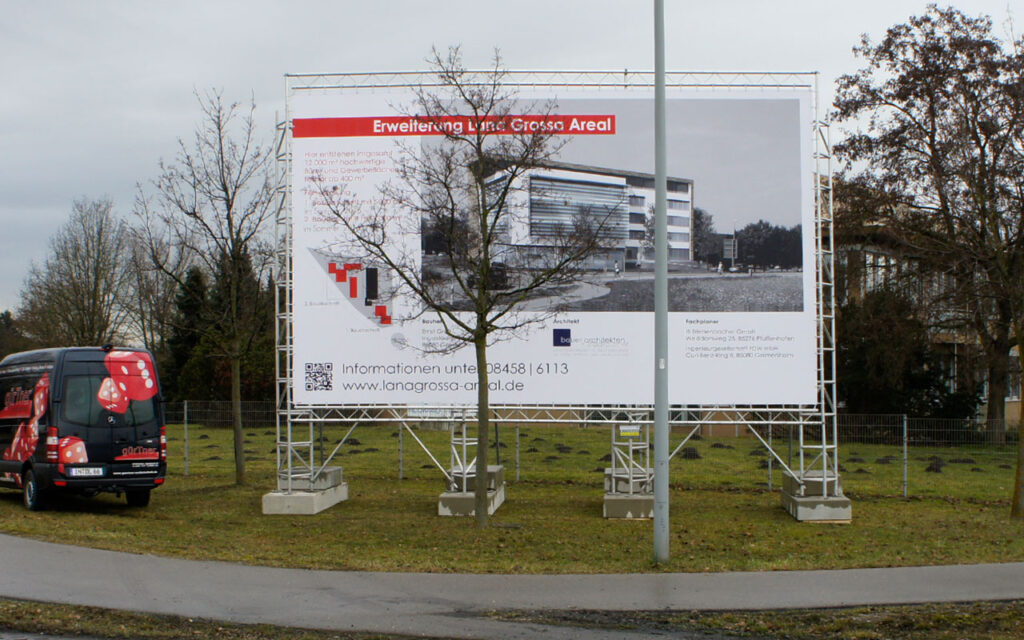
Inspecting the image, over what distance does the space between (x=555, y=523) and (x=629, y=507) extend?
1429mm

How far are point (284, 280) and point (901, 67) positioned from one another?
88.6 feet

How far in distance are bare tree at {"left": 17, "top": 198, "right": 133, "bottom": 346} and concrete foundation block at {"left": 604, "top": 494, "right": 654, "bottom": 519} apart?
26.7 m

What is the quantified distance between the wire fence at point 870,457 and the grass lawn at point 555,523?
0.28 ft

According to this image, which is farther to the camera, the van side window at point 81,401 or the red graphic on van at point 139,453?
the red graphic on van at point 139,453

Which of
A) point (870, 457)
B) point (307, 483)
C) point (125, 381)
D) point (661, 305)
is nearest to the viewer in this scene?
point (661, 305)

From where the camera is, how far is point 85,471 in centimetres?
1516

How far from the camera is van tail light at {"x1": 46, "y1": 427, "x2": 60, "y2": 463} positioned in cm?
1498

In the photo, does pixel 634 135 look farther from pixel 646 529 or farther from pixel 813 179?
pixel 646 529

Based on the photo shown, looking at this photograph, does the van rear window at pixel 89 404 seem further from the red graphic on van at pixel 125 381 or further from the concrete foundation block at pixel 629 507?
the concrete foundation block at pixel 629 507

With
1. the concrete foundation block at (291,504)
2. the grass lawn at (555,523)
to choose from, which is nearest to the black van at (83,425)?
the grass lawn at (555,523)

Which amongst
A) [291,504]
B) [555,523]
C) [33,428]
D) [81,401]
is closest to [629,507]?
[555,523]

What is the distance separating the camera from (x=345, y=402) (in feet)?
55.1

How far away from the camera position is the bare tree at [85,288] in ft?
125

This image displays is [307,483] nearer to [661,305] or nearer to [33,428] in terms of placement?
[33,428]
